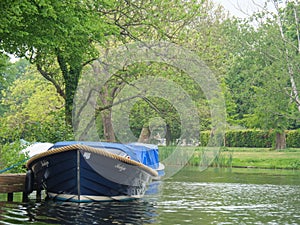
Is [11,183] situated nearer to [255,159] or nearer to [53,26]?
[53,26]

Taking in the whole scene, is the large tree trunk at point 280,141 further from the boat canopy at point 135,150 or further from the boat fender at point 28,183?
the boat fender at point 28,183

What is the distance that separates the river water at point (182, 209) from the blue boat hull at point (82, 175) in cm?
37

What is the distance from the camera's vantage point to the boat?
1841 cm

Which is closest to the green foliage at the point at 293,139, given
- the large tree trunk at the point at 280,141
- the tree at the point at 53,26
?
the large tree trunk at the point at 280,141

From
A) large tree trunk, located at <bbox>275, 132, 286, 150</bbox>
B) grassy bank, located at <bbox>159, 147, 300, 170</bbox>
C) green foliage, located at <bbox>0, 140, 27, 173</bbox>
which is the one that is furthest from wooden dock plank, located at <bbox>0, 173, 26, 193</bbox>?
large tree trunk, located at <bbox>275, 132, 286, 150</bbox>

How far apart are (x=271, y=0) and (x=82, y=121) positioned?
61.4 ft

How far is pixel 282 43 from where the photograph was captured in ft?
142

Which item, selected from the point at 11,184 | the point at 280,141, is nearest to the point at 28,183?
the point at 11,184

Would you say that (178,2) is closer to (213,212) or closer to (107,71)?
(107,71)

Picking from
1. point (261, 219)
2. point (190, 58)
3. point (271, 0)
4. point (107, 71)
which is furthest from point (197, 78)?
point (261, 219)

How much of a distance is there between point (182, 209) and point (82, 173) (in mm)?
3190

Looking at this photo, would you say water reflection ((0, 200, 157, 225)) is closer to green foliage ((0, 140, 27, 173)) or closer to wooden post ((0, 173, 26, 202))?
wooden post ((0, 173, 26, 202))

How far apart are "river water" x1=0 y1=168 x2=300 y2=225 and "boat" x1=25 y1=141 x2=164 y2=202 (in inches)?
14.9

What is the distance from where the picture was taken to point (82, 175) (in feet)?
61.0
